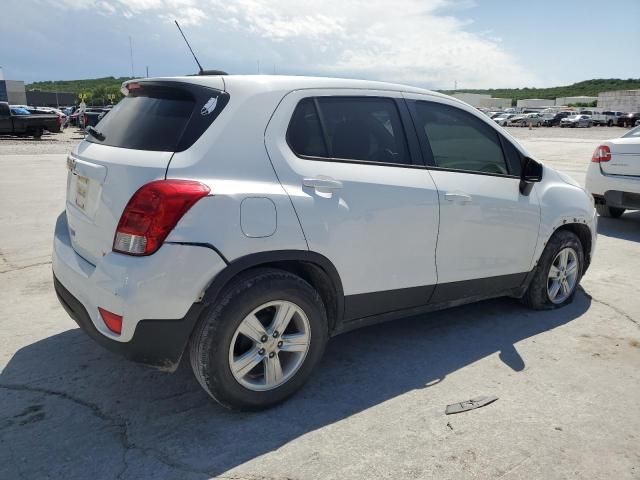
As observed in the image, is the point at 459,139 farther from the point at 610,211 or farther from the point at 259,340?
the point at 610,211

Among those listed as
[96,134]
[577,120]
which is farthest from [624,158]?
[577,120]

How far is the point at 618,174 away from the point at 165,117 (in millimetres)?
6668

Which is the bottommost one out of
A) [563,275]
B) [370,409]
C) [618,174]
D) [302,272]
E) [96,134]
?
[370,409]

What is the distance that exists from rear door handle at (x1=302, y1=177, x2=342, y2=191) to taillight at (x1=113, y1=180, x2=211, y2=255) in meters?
0.58

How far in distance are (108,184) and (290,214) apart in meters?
0.94

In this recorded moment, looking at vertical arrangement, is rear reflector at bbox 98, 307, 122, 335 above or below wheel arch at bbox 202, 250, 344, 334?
below

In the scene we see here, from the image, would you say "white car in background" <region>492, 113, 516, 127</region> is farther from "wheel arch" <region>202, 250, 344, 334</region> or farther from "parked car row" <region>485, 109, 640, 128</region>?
"wheel arch" <region>202, 250, 344, 334</region>

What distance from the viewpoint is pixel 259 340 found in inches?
112

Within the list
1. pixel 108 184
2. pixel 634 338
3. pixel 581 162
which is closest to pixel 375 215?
pixel 108 184

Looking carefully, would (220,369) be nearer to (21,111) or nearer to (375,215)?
A: (375,215)

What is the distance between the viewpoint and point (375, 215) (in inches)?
123

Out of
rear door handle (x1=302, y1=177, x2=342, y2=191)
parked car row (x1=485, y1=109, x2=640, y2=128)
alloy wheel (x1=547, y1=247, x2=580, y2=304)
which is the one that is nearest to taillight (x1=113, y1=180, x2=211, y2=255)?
rear door handle (x1=302, y1=177, x2=342, y2=191)

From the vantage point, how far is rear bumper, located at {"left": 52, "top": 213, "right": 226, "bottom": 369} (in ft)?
8.25

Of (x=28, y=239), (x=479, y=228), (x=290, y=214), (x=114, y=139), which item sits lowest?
(x=28, y=239)
